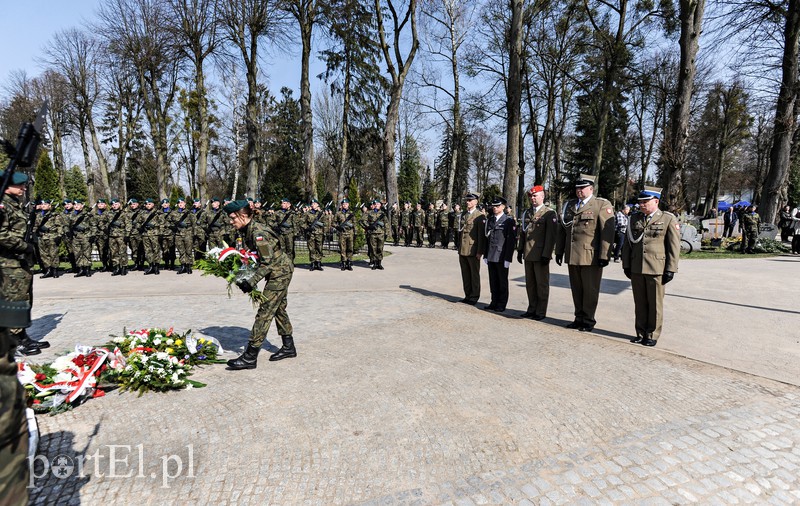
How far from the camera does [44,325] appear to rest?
6.93m

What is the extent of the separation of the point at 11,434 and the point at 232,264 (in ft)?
10.6

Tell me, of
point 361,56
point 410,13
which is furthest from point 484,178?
point 410,13

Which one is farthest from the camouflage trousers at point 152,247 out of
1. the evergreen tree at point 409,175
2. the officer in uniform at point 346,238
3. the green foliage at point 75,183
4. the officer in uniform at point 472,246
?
the green foliage at point 75,183

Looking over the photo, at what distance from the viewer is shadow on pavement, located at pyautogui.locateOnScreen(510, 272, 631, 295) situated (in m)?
9.68

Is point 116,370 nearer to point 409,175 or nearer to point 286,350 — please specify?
point 286,350

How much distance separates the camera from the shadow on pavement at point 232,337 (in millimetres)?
5855

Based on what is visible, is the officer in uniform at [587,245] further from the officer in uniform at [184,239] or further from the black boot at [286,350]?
the officer in uniform at [184,239]

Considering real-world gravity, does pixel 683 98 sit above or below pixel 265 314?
above

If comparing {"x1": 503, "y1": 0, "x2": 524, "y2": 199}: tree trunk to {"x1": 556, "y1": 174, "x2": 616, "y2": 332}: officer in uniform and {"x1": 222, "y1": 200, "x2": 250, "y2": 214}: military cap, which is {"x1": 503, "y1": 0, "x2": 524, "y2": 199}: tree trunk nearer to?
{"x1": 556, "y1": 174, "x2": 616, "y2": 332}: officer in uniform

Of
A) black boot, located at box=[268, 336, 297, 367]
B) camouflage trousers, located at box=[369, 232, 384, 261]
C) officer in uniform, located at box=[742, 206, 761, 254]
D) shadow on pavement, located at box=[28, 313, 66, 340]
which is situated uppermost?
A: officer in uniform, located at box=[742, 206, 761, 254]

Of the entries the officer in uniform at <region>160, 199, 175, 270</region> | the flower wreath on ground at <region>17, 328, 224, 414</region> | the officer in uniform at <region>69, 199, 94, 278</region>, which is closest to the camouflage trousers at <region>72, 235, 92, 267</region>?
the officer in uniform at <region>69, 199, 94, 278</region>

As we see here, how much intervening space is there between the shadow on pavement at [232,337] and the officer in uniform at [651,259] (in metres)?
4.92

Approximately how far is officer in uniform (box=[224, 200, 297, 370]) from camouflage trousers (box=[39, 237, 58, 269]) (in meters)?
9.83

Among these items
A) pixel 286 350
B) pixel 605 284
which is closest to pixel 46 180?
pixel 286 350
